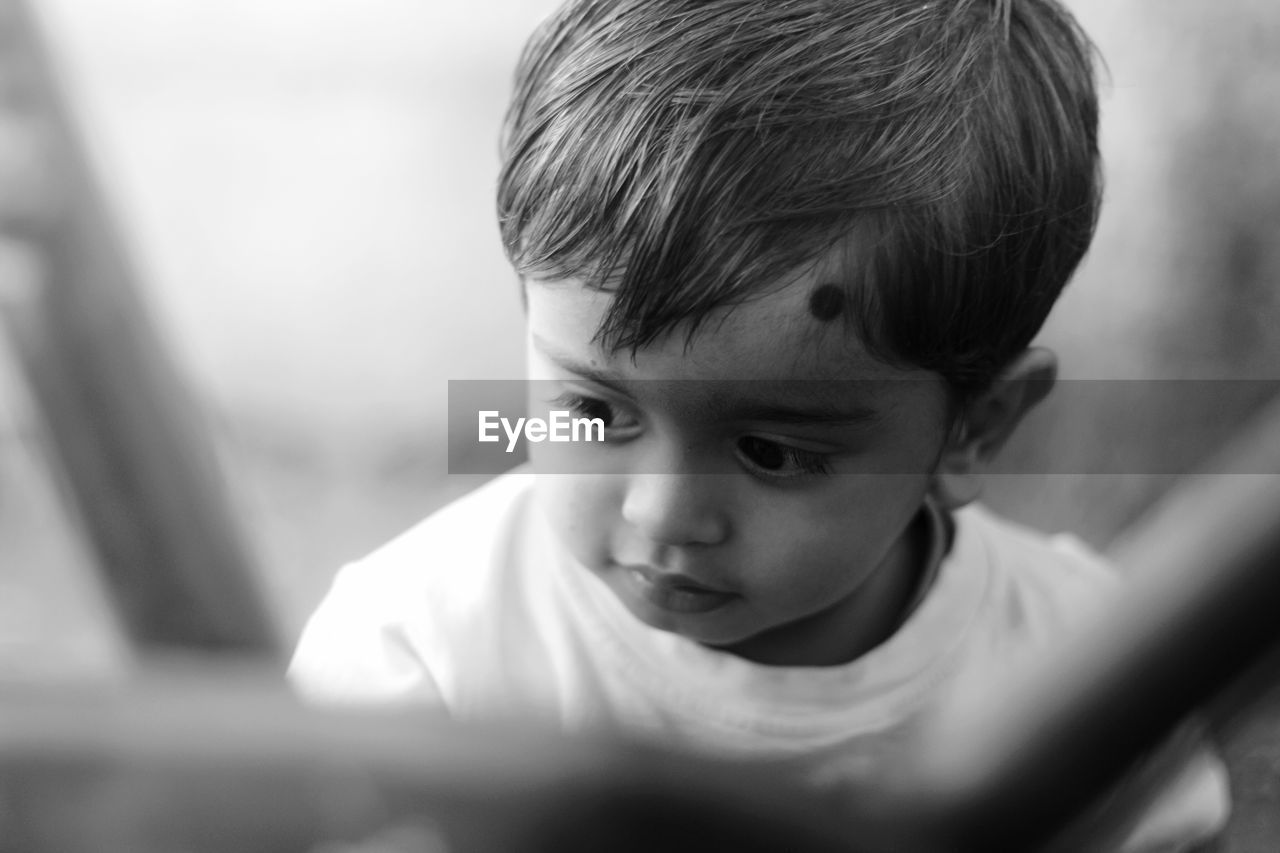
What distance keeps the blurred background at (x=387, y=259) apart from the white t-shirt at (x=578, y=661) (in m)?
0.34

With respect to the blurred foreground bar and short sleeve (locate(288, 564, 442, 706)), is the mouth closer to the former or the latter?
short sleeve (locate(288, 564, 442, 706))

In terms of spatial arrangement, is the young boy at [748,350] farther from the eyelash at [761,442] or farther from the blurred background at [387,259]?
the blurred background at [387,259]

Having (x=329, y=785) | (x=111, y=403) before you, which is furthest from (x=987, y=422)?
(x=111, y=403)

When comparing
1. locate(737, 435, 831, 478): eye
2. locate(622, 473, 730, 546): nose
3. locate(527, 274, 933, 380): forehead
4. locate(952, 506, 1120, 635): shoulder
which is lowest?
locate(952, 506, 1120, 635): shoulder

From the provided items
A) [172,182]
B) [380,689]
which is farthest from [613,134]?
[172,182]

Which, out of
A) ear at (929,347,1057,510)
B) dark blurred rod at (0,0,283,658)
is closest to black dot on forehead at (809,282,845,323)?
ear at (929,347,1057,510)

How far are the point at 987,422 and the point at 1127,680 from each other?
302 millimetres

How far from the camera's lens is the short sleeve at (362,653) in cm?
50

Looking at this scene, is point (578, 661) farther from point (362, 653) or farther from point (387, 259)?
point (387, 259)

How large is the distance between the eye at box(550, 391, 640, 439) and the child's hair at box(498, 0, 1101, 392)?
0.03 m

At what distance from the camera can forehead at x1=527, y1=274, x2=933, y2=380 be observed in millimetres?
400

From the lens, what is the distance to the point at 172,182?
133cm

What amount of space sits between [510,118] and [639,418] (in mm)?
129

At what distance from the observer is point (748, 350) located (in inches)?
15.9
